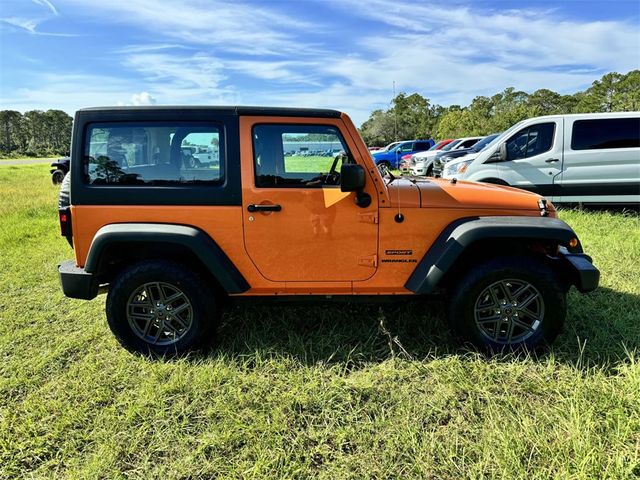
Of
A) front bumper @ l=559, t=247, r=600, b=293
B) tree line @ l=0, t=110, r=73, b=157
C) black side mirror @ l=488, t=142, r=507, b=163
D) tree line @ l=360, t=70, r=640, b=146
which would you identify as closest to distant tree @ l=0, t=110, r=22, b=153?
tree line @ l=0, t=110, r=73, b=157

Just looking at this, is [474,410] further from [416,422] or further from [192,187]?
[192,187]

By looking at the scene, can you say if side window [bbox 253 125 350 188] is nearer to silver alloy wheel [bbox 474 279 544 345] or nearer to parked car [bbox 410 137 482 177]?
silver alloy wheel [bbox 474 279 544 345]

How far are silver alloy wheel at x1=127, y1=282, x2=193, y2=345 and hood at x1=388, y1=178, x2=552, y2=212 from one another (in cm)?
170

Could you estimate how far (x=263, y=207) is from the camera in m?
2.93

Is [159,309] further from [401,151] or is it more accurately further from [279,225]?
[401,151]

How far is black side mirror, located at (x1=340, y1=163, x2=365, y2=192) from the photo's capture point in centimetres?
273

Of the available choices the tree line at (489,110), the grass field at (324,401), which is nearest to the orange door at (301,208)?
the grass field at (324,401)

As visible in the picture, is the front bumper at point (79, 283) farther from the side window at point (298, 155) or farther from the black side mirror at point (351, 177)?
the black side mirror at point (351, 177)

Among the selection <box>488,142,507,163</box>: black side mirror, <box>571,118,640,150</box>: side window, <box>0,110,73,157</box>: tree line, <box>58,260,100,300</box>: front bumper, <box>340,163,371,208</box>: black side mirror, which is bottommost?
<box>58,260,100,300</box>: front bumper

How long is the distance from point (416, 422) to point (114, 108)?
9.22 ft

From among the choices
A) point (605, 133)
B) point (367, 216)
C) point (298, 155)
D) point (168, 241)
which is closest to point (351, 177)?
point (367, 216)

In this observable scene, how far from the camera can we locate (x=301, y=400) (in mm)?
2566

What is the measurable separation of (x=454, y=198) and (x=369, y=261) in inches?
29.7

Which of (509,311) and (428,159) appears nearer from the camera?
(509,311)
